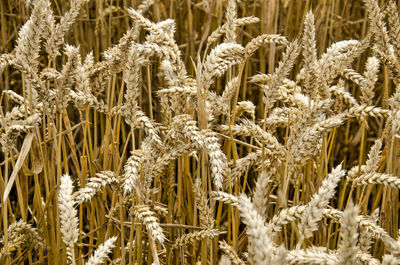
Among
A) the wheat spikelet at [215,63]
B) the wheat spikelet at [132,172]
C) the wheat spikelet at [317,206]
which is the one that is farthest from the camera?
the wheat spikelet at [215,63]

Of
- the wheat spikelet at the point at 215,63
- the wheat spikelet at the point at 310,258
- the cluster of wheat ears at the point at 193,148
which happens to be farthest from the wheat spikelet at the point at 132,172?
the wheat spikelet at the point at 310,258

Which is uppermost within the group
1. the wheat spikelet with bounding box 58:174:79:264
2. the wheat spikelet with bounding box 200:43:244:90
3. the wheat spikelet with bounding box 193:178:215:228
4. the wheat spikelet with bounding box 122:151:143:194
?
the wheat spikelet with bounding box 200:43:244:90

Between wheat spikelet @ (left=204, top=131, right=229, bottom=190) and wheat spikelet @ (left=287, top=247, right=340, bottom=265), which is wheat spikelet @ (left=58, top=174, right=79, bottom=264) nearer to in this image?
wheat spikelet @ (left=204, top=131, right=229, bottom=190)

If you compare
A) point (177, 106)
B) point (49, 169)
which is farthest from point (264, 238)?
point (49, 169)

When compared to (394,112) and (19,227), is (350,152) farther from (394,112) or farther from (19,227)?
(19,227)

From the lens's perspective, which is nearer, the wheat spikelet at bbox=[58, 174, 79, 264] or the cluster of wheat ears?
the wheat spikelet at bbox=[58, 174, 79, 264]

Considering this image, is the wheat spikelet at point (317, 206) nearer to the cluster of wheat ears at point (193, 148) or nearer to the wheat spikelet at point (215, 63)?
the cluster of wheat ears at point (193, 148)

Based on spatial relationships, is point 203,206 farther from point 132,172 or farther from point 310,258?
point 310,258

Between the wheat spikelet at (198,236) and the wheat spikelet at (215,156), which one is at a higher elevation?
the wheat spikelet at (215,156)

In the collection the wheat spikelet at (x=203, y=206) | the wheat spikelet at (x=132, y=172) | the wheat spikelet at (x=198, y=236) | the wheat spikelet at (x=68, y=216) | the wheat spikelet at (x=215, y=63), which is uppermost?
the wheat spikelet at (x=215, y=63)

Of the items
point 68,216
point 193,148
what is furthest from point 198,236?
point 68,216

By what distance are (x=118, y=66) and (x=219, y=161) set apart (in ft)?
1.31

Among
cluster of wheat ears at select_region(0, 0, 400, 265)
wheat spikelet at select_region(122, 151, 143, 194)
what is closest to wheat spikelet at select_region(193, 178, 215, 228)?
cluster of wheat ears at select_region(0, 0, 400, 265)

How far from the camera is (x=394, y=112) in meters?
1.24
